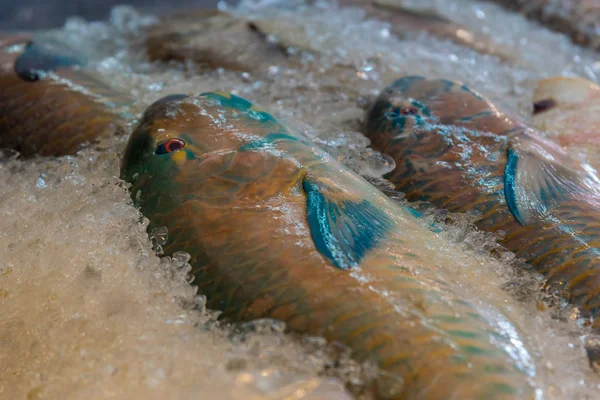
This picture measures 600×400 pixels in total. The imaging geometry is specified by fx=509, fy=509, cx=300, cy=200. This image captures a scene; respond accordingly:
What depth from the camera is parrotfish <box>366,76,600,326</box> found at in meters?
1.37

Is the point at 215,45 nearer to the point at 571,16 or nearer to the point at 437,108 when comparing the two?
the point at 437,108

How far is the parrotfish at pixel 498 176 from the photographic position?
137cm

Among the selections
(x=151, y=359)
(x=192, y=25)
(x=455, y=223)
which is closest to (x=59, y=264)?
(x=151, y=359)

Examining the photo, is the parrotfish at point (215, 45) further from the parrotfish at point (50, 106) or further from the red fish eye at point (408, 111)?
the red fish eye at point (408, 111)

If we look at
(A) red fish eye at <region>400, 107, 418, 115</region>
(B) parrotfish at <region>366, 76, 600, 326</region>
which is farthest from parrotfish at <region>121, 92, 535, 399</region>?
(A) red fish eye at <region>400, 107, 418, 115</region>

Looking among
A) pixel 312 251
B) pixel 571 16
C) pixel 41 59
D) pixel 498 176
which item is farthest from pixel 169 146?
pixel 571 16

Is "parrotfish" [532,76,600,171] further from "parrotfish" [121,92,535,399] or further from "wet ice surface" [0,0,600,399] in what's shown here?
"parrotfish" [121,92,535,399]

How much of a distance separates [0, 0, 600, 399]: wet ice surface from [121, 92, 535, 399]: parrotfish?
0.07 meters

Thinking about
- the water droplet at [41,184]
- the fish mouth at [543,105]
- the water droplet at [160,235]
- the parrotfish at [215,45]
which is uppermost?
the fish mouth at [543,105]

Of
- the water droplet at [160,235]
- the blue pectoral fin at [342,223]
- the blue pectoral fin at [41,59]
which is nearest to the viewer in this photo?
the blue pectoral fin at [342,223]

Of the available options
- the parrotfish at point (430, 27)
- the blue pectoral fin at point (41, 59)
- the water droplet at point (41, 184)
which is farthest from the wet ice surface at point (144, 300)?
the parrotfish at point (430, 27)

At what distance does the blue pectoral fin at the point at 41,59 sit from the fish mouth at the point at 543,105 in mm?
2008

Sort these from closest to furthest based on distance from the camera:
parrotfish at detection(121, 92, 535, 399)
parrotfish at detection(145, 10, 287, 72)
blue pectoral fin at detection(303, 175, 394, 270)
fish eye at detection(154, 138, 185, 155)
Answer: parrotfish at detection(121, 92, 535, 399), blue pectoral fin at detection(303, 175, 394, 270), fish eye at detection(154, 138, 185, 155), parrotfish at detection(145, 10, 287, 72)

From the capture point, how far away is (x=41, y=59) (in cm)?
215
